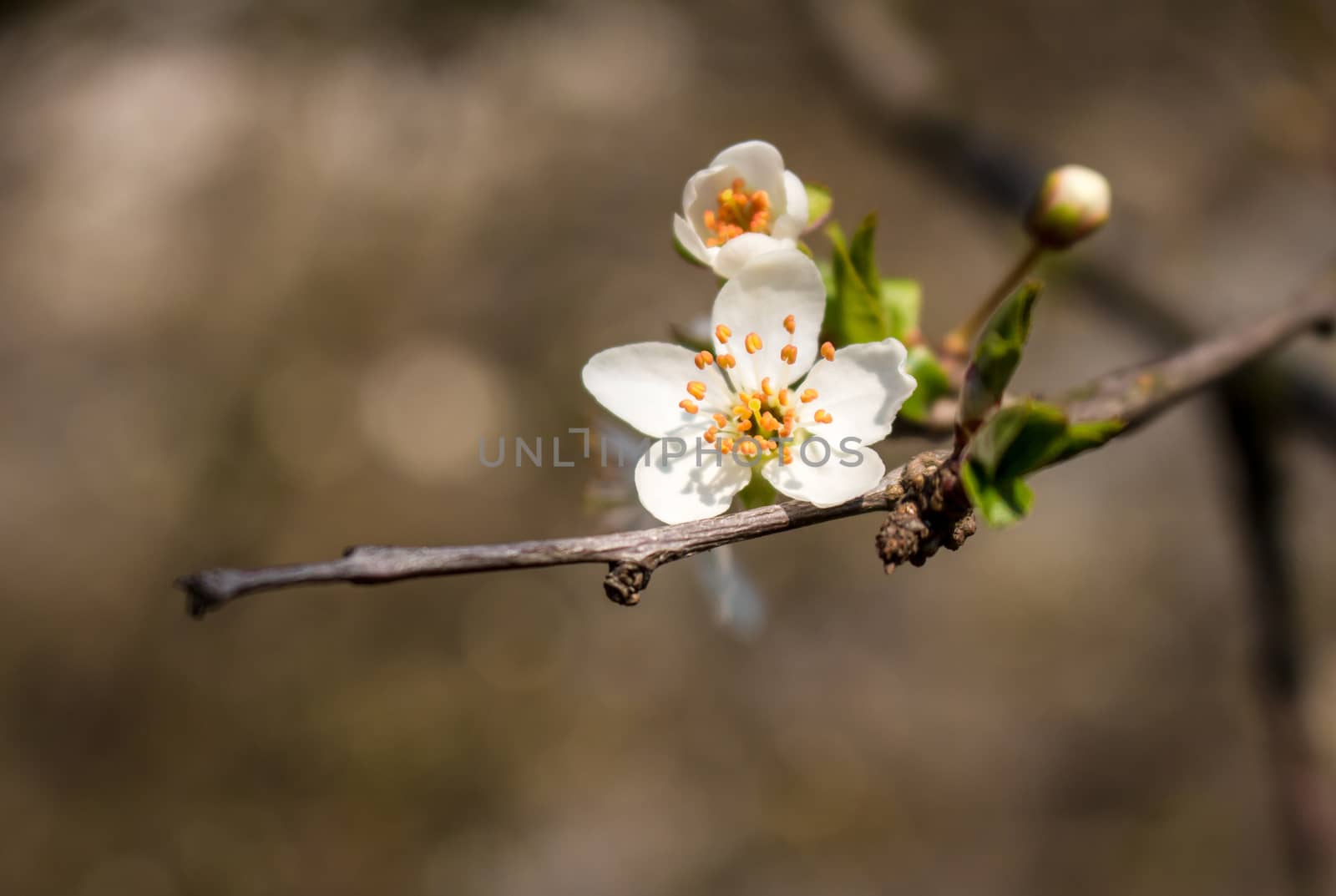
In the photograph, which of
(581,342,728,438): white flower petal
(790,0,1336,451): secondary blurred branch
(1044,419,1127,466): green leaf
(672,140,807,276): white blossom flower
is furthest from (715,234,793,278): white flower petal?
(790,0,1336,451): secondary blurred branch

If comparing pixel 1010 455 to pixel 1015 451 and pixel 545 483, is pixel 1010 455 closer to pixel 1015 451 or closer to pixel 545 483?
pixel 1015 451

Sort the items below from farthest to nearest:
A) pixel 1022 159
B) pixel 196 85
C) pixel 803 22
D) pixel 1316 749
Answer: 1. pixel 196 85
2. pixel 803 22
3. pixel 1022 159
4. pixel 1316 749

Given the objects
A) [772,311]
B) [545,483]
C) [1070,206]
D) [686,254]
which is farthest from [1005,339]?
[545,483]

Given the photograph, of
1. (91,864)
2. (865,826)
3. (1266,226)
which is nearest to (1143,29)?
(1266,226)

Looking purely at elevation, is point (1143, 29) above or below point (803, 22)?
above

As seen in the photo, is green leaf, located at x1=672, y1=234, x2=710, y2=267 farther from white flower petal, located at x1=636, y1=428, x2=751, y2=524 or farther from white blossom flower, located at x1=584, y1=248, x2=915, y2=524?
white flower petal, located at x1=636, y1=428, x2=751, y2=524

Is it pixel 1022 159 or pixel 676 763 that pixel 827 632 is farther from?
pixel 1022 159

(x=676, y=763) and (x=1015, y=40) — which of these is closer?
(x=676, y=763)
